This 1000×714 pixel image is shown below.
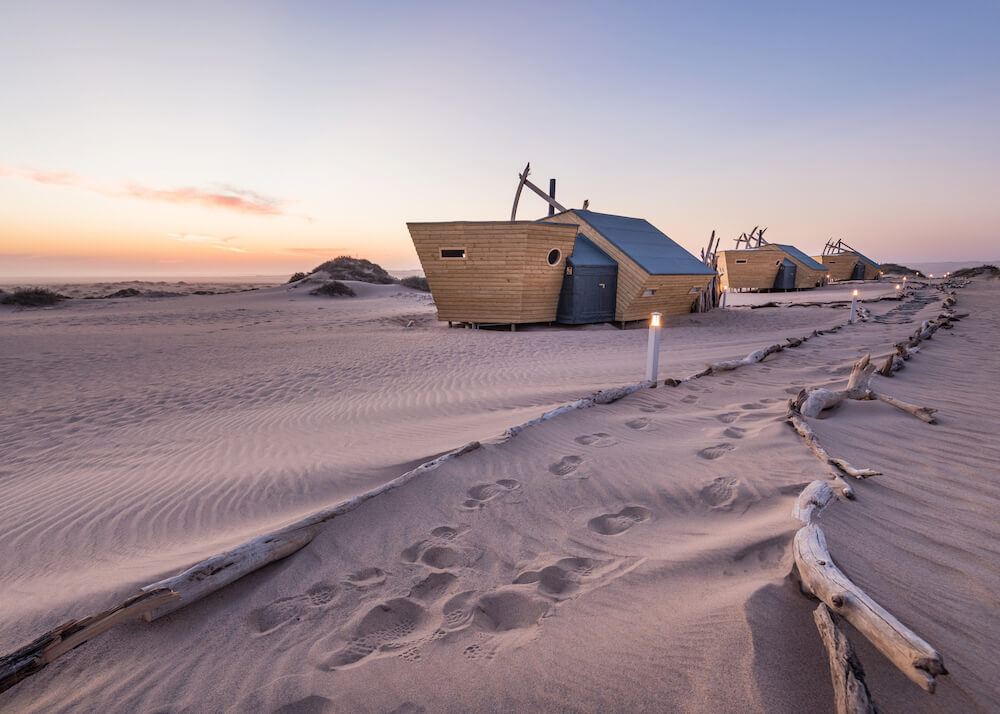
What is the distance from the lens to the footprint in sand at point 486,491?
3506 millimetres

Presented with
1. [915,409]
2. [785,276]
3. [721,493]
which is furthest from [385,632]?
[785,276]

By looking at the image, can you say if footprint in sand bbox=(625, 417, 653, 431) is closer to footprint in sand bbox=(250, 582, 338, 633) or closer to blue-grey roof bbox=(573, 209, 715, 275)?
footprint in sand bbox=(250, 582, 338, 633)

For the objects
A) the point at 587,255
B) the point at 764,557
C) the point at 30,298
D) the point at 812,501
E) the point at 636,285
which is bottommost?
the point at 764,557

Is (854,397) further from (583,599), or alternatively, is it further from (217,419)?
(217,419)

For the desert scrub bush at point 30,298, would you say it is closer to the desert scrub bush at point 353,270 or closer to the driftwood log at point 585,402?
A: the desert scrub bush at point 353,270

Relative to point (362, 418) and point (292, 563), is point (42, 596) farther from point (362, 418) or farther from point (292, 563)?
point (362, 418)

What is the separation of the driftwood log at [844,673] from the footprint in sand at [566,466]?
2349 millimetres

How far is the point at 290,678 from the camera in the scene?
1.91 m

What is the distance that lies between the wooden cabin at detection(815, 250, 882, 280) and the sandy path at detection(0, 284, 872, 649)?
139 ft

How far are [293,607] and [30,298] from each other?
3217 cm

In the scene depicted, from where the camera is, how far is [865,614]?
1.69 meters

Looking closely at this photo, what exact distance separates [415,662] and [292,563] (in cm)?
123

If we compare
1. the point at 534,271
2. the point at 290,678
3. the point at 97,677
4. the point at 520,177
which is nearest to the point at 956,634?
the point at 290,678

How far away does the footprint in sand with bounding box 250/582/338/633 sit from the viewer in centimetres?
229
